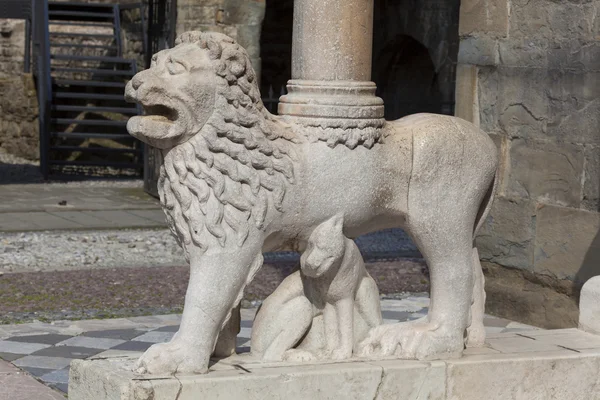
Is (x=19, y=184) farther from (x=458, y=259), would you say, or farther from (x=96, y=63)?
(x=458, y=259)

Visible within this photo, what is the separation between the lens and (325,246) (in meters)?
4.35

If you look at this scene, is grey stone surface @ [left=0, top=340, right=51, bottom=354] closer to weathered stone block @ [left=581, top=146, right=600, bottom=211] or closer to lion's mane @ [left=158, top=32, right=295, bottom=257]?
lion's mane @ [left=158, top=32, right=295, bottom=257]

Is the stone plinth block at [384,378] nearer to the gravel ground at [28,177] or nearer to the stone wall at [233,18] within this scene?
the stone wall at [233,18]

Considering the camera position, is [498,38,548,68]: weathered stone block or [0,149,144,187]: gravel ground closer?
[498,38,548,68]: weathered stone block

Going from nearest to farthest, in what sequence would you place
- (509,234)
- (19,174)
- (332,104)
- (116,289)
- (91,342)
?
(332,104), (91,342), (509,234), (116,289), (19,174)

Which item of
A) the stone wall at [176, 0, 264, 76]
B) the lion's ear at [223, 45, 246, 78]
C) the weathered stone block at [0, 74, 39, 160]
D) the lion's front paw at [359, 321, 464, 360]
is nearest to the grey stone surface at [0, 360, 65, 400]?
the lion's front paw at [359, 321, 464, 360]

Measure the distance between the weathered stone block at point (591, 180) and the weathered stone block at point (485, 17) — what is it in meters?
0.98

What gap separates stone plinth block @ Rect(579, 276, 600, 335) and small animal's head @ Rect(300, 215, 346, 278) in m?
1.40

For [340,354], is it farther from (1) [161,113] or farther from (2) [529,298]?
(2) [529,298]

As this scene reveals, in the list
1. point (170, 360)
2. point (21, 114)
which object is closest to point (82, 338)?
point (170, 360)

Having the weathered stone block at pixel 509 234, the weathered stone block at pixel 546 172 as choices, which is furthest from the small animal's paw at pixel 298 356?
the weathered stone block at pixel 509 234

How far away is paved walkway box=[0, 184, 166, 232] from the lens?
35.2ft

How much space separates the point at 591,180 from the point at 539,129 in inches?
19.3

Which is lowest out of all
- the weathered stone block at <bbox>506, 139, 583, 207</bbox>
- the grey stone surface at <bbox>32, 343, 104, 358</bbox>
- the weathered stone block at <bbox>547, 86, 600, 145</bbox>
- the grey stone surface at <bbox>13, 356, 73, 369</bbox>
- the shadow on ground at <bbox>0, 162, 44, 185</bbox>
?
the shadow on ground at <bbox>0, 162, 44, 185</bbox>
